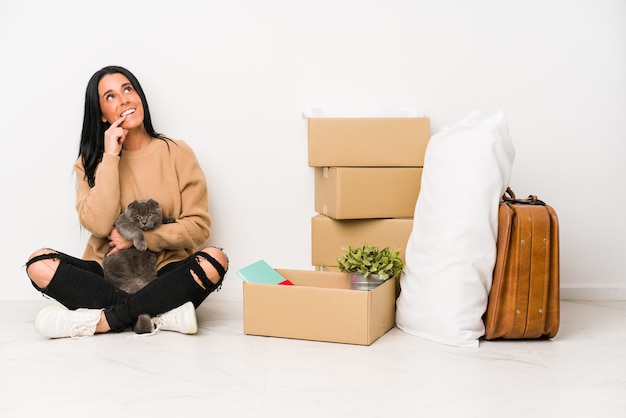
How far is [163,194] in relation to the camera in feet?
7.61

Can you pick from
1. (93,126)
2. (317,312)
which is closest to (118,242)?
(93,126)

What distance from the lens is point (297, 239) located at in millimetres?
2596

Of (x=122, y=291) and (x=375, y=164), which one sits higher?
(x=375, y=164)

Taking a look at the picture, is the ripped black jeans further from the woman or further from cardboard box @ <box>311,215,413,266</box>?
cardboard box @ <box>311,215,413,266</box>

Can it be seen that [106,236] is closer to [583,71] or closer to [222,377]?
[222,377]

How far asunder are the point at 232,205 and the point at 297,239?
268 mm

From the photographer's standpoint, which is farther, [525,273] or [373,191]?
[373,191]

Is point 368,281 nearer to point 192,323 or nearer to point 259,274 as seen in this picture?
point 259,274

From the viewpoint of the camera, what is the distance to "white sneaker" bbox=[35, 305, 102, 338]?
202 cm

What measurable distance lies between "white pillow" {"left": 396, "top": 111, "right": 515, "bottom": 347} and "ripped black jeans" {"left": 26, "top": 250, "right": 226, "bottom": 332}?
642 mm

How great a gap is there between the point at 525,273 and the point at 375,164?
590 millimetres

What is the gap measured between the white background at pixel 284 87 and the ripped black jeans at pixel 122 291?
0.46m

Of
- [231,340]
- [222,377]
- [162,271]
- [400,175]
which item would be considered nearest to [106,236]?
[162,271]

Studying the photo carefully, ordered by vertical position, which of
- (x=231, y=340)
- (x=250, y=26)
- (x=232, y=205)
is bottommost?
(x=231, y=340)
